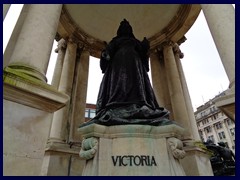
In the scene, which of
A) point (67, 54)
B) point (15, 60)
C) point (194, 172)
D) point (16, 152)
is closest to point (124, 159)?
point (16, 152)

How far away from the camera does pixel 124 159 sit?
4398 millimetres

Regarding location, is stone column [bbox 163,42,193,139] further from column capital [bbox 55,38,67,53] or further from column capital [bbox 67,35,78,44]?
column capital [bbox 55,38,67,53]

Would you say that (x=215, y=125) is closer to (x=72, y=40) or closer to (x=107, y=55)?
(x=72, y=40)

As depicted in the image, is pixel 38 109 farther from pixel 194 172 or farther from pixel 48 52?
pixel 194 172

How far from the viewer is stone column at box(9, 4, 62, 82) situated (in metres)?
5.17

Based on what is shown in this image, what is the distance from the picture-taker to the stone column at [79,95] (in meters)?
11.8

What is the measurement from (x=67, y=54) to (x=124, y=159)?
432 inches

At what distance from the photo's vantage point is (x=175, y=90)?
42.7 feet

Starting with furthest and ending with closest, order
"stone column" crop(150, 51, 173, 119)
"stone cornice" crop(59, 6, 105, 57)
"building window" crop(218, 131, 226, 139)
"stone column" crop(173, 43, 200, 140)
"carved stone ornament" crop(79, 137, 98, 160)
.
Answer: "building window" crop(218, 131, 226, 139), "stone cornice" crop(59, 6, 105, 57), "stone column" crop(150, 51, 173, 119), "stone column" crop(173, 43, 200, 140), "carved stone ornament" crop(79, 137, 98, 160)

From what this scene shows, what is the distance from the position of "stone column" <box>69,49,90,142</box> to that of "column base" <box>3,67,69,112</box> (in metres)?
7.11

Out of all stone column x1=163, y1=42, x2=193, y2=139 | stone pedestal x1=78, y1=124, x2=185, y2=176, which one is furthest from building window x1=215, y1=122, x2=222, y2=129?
stone pedestal x1=78, y1=124, x2=185, y2=176

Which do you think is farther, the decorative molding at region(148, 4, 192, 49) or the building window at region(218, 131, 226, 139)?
the building window at region(218, 131, 226, 139)

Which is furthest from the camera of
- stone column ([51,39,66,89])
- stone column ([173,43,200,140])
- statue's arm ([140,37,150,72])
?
stone column ([51,39,66,89])

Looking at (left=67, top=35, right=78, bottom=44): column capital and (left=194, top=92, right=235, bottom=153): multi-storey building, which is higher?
(left=194, top=92, right=235, bottom=153): multi-storey building
